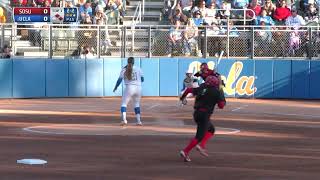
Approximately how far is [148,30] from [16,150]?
52.8 ft

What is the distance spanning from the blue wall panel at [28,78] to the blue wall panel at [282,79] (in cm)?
952

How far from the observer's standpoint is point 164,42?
30500 millimetres

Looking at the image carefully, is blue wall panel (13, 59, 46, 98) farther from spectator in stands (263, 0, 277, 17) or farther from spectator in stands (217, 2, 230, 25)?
spectator in stands (263, 0, 277, 17)

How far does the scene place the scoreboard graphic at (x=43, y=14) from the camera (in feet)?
94.4

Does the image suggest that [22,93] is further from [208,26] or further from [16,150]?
[16,150]

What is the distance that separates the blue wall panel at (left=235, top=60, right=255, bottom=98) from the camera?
30.5m

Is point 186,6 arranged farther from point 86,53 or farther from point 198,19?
point 86,53

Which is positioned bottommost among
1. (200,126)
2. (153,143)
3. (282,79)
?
(153,143)

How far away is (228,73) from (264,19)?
2.99 m


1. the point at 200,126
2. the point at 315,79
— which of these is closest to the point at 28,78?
the point at 315,79

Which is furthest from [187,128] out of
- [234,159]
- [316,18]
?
Result: [316,18]

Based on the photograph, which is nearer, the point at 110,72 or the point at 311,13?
the point at 110,72

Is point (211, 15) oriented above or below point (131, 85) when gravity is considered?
above

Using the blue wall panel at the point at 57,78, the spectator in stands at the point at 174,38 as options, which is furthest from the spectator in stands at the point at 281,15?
the blue wall panel at the point at 57,78
